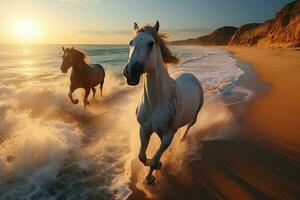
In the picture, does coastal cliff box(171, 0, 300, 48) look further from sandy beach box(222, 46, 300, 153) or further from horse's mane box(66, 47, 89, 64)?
horse's mane box(66, 47, 89, 64)

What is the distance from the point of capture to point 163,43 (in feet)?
12.9

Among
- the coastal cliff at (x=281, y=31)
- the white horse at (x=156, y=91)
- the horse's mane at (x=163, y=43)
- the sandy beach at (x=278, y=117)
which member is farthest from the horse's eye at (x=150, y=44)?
the coastal cliff at (x=281, y=31)

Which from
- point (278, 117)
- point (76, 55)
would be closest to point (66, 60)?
point (76, 55)

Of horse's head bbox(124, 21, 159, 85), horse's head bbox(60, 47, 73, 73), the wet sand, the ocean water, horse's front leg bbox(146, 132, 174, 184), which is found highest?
horse's head bbox(124, 21, 159, 85)

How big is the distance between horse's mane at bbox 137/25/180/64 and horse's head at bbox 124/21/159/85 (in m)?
0.03

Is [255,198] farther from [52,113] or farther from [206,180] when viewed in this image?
[52,113]

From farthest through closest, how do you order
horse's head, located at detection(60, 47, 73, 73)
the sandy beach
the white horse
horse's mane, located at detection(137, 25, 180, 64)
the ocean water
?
1. horse's head, located at detection(60, 47, 73, 73)
2. the sandy beach
3. the ocean water
4. horse's mane, located at detection(137, 25, 180, 64)
5. the white horse

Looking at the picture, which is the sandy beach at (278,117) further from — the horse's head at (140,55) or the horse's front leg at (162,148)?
the horse's head at (140,55)

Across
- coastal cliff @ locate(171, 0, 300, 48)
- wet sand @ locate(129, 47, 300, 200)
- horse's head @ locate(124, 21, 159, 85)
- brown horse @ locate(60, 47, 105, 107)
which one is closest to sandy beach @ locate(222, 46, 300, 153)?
wet sand @ locate(129, 47, 300, 200)

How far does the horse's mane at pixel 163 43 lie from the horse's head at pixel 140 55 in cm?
3

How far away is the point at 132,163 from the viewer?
5176mm

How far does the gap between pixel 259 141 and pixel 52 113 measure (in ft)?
19.9

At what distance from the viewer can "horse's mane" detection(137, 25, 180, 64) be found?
3.67 meters

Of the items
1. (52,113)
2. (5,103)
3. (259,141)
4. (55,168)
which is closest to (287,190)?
(259,141)
